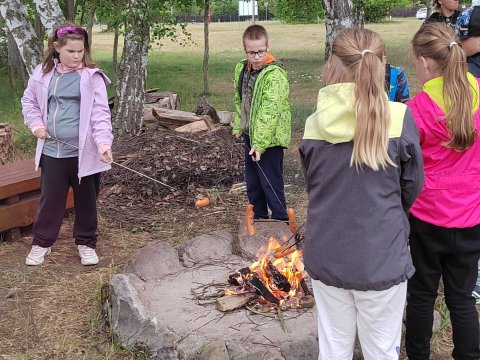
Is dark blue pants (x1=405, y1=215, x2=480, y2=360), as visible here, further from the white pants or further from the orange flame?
the orange flame

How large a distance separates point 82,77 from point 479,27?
2610mm

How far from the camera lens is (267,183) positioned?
4.66 meters

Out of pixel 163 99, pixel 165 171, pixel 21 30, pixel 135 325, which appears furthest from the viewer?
pixel 163 99

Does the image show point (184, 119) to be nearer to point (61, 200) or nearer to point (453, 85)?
point (61, 200)

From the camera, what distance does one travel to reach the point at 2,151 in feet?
23.4

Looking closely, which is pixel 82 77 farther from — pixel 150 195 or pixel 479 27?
pixel 479 27

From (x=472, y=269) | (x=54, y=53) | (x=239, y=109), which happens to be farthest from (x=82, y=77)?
(x=472, y=269)

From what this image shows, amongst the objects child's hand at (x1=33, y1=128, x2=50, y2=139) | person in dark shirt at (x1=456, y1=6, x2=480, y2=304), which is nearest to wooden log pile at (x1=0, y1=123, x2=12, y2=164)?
child's hand at (x1=33, y1=128, x2=50, y2=139)

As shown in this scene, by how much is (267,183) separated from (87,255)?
4.87 feet

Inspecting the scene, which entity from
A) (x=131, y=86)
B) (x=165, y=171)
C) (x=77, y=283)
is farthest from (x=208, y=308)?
(x=131, y=86)

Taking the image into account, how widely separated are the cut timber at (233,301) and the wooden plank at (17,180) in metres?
2.20

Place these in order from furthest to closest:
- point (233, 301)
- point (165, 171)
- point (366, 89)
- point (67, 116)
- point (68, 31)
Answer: point (165, 171)
point (67, 116)
point (68, 31)
point (233, 301)
point (366, 89)

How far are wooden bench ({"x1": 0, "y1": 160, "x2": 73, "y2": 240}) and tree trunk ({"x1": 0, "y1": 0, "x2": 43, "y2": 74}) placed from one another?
2017 mm

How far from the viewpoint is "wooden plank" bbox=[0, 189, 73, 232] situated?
4785mm
